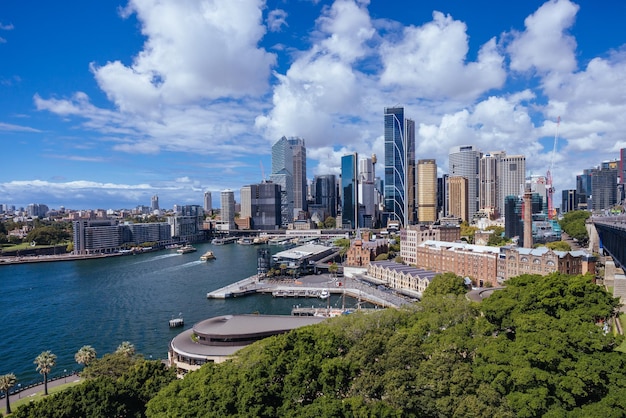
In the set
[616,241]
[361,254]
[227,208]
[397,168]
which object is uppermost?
[397,168]

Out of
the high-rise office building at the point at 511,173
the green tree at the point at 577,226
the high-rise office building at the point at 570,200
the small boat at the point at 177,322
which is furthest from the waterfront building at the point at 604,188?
the small boat at the point at 177,322

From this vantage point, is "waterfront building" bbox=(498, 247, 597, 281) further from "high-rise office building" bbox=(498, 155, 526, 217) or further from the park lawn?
"high-rise office building" bbox=(498, 155, 526, 217)

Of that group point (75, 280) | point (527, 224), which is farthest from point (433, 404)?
point (75, 280)

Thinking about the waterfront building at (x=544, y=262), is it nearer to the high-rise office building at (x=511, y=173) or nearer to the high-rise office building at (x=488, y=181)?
the high-rise office building at (x=511, y=173)

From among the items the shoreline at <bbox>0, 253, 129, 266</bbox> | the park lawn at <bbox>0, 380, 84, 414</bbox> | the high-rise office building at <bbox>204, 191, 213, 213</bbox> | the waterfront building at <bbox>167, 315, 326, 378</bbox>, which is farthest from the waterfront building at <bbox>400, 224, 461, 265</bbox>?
the high-rise office building at <bbox>204, 191, 213, 213</bbox>

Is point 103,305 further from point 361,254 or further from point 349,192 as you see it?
point 349,192

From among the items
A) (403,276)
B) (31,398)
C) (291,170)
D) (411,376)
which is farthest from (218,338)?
(291,170)
